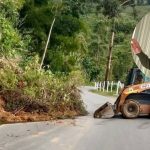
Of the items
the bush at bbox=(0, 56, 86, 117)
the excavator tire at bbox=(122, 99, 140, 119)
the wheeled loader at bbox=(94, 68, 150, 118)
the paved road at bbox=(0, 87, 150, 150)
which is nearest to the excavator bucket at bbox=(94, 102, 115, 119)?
the wheeled loader at bbox=(94, 68, 150, 118)

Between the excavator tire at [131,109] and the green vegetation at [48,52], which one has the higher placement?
the green vegetation at [48,52]

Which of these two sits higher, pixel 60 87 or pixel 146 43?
pixel 146 43

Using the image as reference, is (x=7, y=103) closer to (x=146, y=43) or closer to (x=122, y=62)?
(x=146, y=43)

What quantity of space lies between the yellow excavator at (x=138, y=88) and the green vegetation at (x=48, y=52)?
62.3 inches

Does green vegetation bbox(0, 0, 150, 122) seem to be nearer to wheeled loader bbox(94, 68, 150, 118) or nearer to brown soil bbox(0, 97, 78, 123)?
brown soil bbox(0, 97, 78, 123)

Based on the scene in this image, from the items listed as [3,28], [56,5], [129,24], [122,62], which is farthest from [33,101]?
[122,62]

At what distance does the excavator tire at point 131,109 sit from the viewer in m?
22.0

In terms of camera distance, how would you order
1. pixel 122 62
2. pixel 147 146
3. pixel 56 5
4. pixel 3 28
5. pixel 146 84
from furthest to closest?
1. pixel 122 62
2. pixel 56 5
3. pixel 3 28
4. pixel 146 84
5. pixel 147 146

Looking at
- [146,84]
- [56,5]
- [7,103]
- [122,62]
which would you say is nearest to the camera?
[7,103]

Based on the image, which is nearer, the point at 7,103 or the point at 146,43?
the point at 7,103

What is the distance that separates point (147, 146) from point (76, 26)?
2949 cm

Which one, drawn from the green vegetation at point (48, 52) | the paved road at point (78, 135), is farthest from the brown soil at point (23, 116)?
the paved road at point (78, 135)

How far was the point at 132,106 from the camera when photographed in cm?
2198

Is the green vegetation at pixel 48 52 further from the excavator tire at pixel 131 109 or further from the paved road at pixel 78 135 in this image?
the excavator tire at pixel 131 109
